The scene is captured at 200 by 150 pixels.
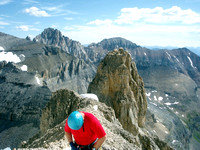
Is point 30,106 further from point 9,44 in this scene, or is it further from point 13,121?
point 9,44

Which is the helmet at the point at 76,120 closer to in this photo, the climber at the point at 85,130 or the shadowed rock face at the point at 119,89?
the climber at the point at 85,130

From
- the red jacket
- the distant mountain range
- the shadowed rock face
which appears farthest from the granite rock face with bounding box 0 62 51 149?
the red jacket

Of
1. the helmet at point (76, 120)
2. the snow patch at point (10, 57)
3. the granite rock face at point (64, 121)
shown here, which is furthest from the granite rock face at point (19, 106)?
the snow patch at point (10, 57)

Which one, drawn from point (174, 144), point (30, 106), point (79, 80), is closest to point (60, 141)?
point (30, 106)

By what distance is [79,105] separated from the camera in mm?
17703

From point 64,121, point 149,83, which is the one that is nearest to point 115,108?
point 64,121

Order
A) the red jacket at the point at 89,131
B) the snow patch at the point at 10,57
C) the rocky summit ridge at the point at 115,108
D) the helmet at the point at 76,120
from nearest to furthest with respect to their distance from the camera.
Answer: the helmet at the point at 76,120 < the red jacket at the point at 89,131 < the rocky summit ridge at the point at 115,108 < the snow patch at the point at 10,57

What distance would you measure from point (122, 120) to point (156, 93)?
11574 cm

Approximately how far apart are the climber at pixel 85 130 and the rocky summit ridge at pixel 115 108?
180 inches

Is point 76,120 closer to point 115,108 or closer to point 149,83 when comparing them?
point 115,108

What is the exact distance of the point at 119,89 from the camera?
2977 cm

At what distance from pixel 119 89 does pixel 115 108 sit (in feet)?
11.2

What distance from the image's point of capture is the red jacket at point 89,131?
6.23m

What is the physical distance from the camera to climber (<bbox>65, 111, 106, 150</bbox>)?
19.8 feet
